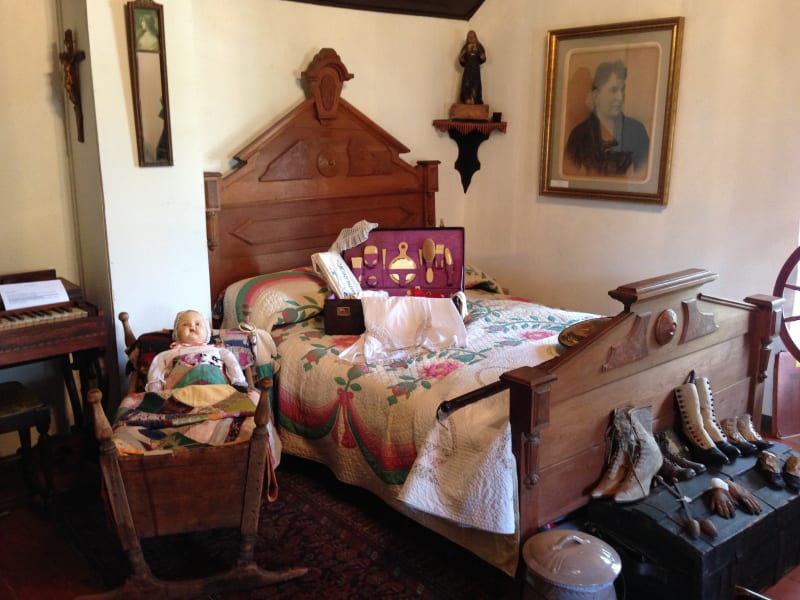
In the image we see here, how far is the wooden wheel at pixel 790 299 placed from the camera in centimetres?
329

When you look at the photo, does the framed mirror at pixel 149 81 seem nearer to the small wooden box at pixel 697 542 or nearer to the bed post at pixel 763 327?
the small wooden box at pixel 697 542

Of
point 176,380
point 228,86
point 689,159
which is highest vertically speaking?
point 228,86

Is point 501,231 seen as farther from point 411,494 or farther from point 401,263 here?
point 411,494

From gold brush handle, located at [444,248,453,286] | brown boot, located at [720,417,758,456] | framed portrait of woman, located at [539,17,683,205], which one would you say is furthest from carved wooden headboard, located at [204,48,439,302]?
brown boot, located at [720,417,758,456]

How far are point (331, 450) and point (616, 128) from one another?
7.47 ft

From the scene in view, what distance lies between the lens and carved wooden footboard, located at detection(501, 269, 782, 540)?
2168mm

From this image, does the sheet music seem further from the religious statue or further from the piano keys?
the religious statue

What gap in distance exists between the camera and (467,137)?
4484 mm

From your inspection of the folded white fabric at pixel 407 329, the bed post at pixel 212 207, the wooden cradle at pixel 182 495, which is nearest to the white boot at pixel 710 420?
the folded white fabric at pixel 407 329

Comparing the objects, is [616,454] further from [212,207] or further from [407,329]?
[212,207]

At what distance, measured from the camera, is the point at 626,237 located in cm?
396

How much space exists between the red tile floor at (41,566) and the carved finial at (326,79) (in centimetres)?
225

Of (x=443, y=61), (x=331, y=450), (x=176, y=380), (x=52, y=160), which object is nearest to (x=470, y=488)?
(x=331, y=450)

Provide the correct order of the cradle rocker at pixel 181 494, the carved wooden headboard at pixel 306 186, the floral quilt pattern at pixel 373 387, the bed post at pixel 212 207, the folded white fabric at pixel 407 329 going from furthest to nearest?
1. the carved wooden headboard at pixel 306 186
2. the bed post at pixel 212 207
3. the folded white fabric at pixel 407 329
4. the floral quilt pattern at pixel 373 387
5. the cradle rocker at pixel 181 494
